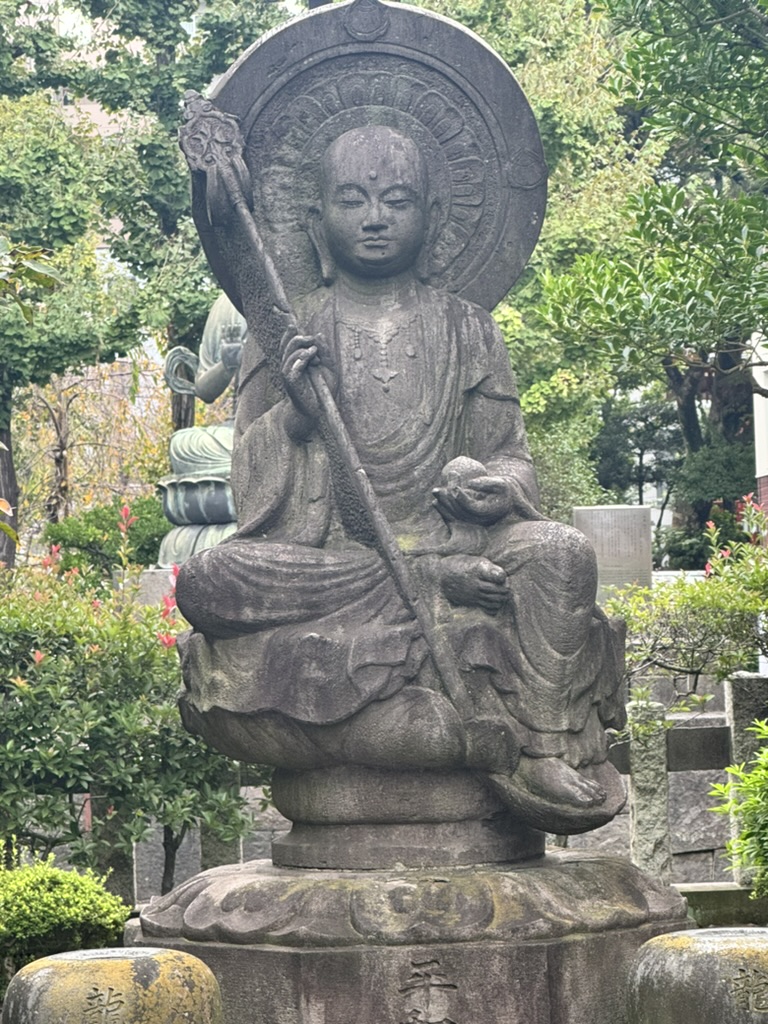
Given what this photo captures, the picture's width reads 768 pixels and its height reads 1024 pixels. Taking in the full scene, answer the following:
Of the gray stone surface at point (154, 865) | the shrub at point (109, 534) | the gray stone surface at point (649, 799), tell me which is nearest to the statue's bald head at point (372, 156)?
the gray stone surface at point (649, 799)

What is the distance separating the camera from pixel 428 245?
262 inches

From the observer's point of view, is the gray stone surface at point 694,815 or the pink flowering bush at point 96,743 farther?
the gray stone surface at point 694,815

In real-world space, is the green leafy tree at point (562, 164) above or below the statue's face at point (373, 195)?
above

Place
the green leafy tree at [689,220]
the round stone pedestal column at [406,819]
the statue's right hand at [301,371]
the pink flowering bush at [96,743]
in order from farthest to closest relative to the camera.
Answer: the green leafy tree at [689,220]
the pink flowering bush at [96,743]
the statue's right hand at [301,371]
the round stone pedestal column at [406,819]

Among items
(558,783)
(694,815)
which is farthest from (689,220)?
(558,783)

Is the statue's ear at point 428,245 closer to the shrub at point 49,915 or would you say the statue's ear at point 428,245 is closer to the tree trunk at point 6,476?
the shrub at point 49,915

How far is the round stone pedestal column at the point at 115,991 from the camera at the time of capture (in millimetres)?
4363

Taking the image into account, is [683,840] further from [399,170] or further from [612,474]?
→ [612,474]

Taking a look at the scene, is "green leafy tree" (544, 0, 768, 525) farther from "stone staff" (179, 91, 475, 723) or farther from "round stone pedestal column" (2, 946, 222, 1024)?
"round stone pedestal column" (2, 946, 222, 1024)

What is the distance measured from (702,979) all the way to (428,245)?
3.22 meters

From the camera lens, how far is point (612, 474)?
2952 centimetres

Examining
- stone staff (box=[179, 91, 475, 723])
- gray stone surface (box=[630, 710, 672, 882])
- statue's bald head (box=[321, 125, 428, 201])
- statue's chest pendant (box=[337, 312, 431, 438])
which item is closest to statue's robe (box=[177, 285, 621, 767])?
statue's chest pendant (box=[337, 312, 431, 438])

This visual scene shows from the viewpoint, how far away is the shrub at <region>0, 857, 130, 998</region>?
663 centimetres

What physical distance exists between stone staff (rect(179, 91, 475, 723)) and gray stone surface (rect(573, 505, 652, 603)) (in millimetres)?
10123
